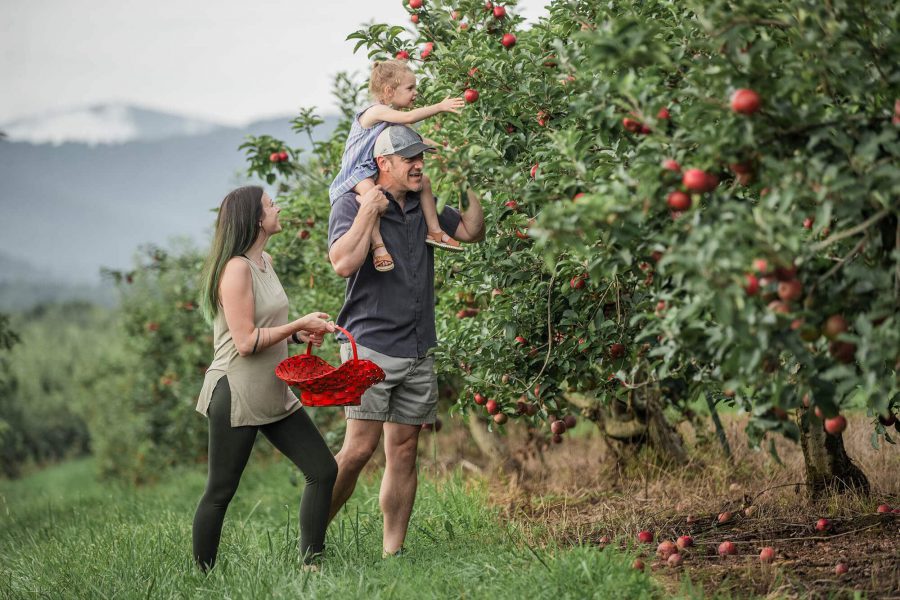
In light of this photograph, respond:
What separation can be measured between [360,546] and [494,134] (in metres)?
2.00

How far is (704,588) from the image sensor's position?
336cm

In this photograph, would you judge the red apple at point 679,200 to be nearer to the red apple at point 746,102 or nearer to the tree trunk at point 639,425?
the red apple at point 746,102

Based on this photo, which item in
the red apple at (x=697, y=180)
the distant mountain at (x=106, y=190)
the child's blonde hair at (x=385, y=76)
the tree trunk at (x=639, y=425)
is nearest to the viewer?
the red apple at (x=697, y=180)

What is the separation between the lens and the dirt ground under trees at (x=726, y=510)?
3402 millimetres

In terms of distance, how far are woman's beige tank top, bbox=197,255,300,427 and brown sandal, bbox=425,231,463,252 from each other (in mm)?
686

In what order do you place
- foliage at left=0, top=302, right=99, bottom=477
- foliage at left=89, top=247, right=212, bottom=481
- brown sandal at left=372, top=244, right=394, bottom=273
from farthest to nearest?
1. foliage at left=0, top=302, right=99, bottom=477
2. foliage at left=89, top=247, right=212, bottom=481
3. brown sandal at left=372, top=244, right=394, bottom=273

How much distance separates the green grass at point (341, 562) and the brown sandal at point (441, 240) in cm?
133

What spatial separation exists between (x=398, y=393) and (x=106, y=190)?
4877 inches

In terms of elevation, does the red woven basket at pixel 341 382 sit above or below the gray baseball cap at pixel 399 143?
below

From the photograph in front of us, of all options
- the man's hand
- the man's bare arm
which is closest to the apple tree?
the man's bare arm

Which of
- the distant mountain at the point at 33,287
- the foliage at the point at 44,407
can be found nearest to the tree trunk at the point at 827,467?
the foliage at the point at 44,407

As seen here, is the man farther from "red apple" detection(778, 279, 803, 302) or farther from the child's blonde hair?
"red apple" detection(778, 279, 803, 302)

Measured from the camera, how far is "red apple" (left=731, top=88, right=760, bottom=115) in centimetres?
246

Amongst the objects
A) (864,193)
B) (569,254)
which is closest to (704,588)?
(569,254)
